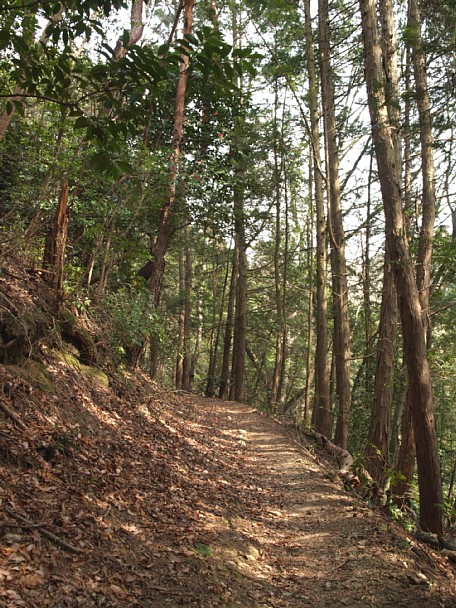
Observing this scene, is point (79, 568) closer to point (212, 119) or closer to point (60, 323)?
point (60, 323)

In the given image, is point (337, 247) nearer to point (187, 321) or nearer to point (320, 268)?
point (320, 268)

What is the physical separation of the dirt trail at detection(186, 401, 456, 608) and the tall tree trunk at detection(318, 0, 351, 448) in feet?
14.7

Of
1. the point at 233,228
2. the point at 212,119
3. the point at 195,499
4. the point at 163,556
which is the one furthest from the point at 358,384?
the point at 163,556

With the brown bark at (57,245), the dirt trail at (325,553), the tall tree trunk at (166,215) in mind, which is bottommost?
the dirt trail at (325,553)

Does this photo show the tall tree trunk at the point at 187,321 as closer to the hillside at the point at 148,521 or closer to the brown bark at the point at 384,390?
the brown bark at the point at 384,390

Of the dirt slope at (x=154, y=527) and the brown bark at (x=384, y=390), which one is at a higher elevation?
the brown bark at (x=384, y=390)

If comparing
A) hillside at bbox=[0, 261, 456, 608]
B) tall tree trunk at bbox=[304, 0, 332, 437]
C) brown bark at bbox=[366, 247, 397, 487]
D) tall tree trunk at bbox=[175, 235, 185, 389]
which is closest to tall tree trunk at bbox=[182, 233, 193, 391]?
tall tree trunk at bbox=[175, 235, 185, 389]

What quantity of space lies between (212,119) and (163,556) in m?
13.4

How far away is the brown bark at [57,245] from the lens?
25.0ft

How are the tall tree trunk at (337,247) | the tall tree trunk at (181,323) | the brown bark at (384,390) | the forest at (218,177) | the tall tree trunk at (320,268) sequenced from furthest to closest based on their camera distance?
the tall tree trunk at (181,323) → the tall tree trunk at (320,268) → the tall tree trunk at (337,247) → the brown bark at (384,390) → the forest at (218,177)

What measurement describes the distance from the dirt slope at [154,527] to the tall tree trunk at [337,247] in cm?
479

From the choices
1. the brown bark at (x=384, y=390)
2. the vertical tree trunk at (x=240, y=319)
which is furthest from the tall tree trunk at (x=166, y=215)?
the vertical tree trunk at (x=240, y=319)

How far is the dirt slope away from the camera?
3623 mm

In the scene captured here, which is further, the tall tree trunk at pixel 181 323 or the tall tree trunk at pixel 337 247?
the tall tree trunk at pixel 181 323
